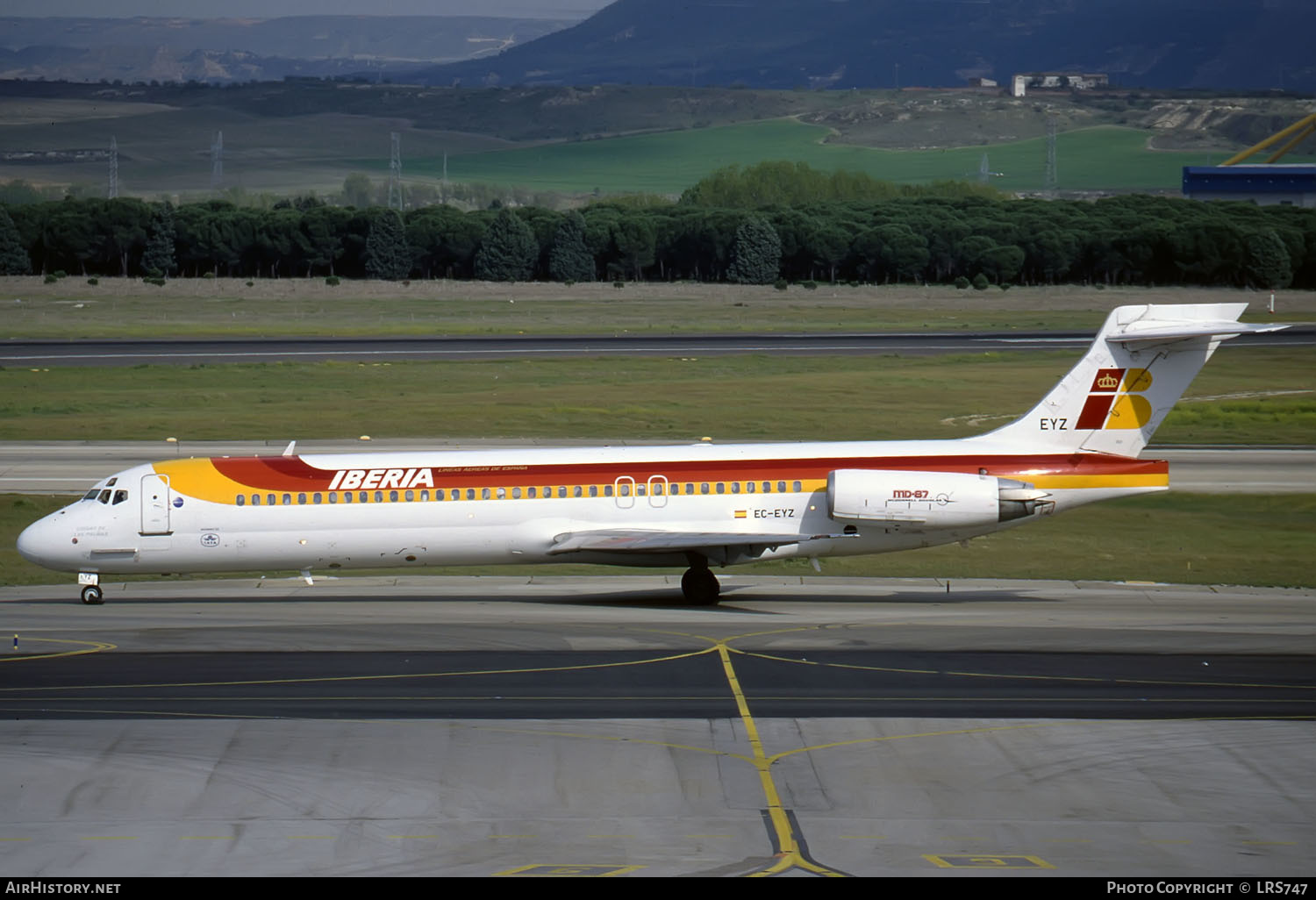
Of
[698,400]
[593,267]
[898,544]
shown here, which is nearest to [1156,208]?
[593,267]

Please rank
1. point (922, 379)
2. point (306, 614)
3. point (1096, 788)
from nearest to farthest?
point (1096, 788) → point (306, 614) → point (922, 379)

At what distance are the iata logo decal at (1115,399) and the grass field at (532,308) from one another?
5998 centimetres

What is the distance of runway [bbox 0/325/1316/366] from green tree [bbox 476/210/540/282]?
1521 inches

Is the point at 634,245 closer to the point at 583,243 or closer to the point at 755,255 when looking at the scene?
the point at 583,243

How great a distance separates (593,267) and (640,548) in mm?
99972

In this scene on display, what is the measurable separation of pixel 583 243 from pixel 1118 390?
331 ft

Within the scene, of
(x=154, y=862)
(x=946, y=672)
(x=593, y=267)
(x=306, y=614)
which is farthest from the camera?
(x=593, y=267)

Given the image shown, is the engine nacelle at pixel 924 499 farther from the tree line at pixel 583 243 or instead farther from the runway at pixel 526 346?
the tree line at pixel 583 243

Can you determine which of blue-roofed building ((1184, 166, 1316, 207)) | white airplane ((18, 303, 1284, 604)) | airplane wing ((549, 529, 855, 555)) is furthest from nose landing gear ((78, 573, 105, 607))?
blue-roofed building ((1184, 166, 1316, 207))

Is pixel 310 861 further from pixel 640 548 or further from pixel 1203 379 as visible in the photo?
pixel 1203 379

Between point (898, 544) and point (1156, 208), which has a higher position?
point (1156, 208)

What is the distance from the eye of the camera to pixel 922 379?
6838cm

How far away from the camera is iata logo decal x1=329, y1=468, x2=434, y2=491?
3138 cm

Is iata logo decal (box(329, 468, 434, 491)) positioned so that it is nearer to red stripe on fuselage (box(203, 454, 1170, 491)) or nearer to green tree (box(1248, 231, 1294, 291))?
red stripe on fuselage (box(203, 454, 1170, 491))
